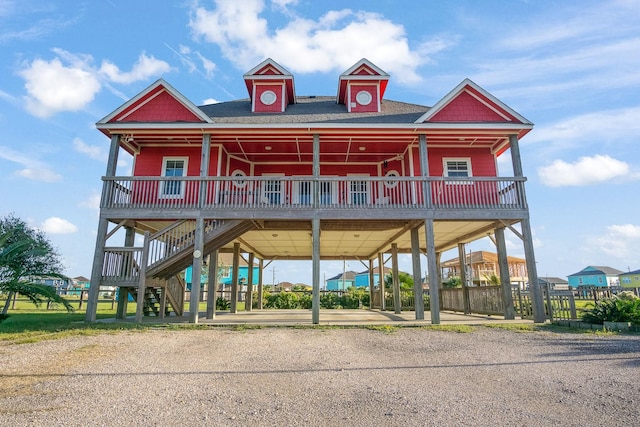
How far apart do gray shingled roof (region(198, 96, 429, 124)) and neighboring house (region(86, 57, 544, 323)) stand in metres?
0.07

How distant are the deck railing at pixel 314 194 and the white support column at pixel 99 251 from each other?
0.47 m

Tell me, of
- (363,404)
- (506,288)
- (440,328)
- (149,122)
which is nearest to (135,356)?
(363,404)

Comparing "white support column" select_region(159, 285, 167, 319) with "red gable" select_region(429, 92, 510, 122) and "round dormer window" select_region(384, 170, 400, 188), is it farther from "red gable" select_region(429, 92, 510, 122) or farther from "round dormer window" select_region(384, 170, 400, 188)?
"red gable" select_region(429, 92, 510, 122)

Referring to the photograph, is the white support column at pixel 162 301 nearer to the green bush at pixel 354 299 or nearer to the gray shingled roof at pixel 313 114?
the gray shingled roof at pixel 313 114

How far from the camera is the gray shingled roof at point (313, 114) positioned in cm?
1320

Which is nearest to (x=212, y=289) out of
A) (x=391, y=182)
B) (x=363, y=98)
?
(x=391, y=182)

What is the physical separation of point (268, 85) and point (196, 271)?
27.0 ft

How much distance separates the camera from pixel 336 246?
19172 millimetres

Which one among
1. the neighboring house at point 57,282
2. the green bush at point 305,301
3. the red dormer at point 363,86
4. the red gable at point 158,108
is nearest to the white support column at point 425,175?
the red dormer at point 363,86

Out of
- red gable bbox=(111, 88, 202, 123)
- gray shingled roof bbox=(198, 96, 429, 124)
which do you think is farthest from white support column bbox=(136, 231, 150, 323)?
gray shingled roof bbox=(198, 96, 429, 124)

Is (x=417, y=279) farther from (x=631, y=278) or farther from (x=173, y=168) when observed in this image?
(x=631, y=278)

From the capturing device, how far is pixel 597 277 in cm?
7950

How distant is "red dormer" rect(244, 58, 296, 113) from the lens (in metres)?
15.4

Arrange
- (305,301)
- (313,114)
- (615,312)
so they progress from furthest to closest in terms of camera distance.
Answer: (305,301), (313,114), (615,312)
